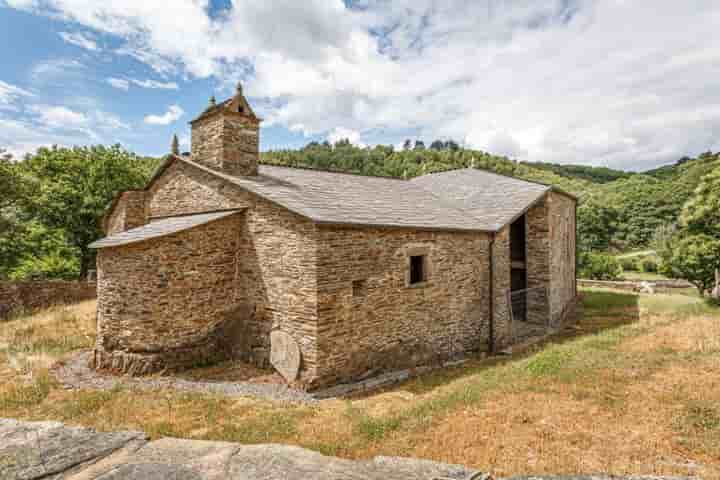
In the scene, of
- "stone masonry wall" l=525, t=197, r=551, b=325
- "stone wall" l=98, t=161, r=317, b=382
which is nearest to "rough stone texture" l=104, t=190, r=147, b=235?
"stone wall" l=98, t=161, r=317, b=382

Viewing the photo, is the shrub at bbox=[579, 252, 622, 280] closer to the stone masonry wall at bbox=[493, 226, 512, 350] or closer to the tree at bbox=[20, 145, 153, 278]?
the stone masonry wall at bbox=[493, 226, 512, 350]

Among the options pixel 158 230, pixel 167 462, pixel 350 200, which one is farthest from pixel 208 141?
pixel 167 462

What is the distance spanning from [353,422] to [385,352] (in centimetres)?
312

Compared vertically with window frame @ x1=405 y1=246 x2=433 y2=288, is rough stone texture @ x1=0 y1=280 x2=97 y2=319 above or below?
below

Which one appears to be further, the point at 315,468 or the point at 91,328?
the point at 91,328

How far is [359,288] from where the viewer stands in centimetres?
915

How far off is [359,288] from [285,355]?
2.50 meters

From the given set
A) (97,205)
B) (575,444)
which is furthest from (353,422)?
(97,205)

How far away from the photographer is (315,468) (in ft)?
12.1

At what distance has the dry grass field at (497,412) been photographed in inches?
206

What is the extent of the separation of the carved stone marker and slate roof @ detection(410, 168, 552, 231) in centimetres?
797

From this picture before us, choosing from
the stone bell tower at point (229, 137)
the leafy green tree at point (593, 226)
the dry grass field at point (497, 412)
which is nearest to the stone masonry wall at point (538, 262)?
the dry grass field at point (497, 412)

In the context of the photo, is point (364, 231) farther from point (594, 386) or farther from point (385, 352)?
point (594, 386)

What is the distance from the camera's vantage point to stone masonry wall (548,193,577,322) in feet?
49.6
